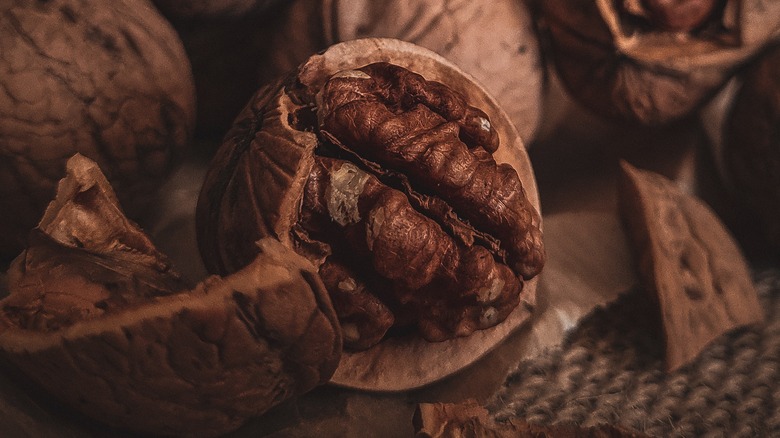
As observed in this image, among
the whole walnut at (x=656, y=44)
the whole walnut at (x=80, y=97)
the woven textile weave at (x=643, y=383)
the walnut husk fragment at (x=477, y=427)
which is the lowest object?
the woven textile weave at (x=643, y=383)

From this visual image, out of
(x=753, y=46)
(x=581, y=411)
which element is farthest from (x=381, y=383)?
(x=753, y=46)

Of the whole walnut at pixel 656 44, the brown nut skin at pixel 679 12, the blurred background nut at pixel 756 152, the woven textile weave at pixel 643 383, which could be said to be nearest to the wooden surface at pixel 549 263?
the woven textile weave at pixel 643 383

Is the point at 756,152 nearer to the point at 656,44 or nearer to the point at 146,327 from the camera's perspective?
the point at 656,44

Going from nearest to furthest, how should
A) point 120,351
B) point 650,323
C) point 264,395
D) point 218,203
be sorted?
point 120,351 < point 264,395 < point 218,203 < point 650,323

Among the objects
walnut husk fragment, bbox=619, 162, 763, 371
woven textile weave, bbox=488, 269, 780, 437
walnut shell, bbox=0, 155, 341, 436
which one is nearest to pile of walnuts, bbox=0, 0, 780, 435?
walnut shell, bbox=0, 155, 341, 436

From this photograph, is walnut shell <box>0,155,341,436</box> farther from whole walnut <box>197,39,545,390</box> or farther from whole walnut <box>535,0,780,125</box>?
whole walnut <box>535,0,780,125</box>

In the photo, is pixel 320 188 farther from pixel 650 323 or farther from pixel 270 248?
pixel 650 323

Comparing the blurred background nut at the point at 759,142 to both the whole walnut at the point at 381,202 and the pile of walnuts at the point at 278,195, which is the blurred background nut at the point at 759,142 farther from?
the whole walnut at the point at 381,202
